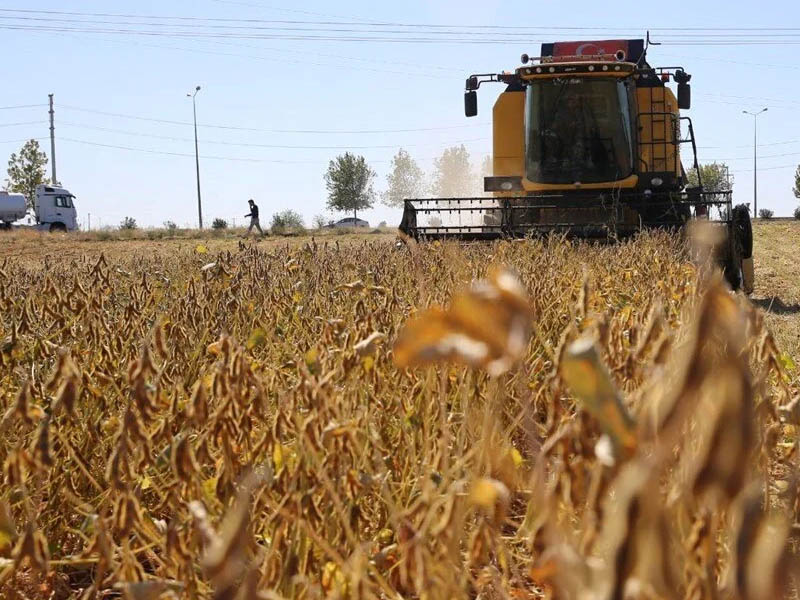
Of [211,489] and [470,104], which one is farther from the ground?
[470,104]

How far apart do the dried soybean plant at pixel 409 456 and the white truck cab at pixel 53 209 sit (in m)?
44.0

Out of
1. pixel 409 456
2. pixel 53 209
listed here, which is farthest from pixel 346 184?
pixel 409 456

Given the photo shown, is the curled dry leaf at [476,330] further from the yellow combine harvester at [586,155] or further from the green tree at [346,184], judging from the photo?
the green tree at [346,184]

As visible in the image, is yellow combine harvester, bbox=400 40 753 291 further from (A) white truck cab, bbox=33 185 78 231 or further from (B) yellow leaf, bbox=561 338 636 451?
(A) white truck cab, bbox=33 185 78 231

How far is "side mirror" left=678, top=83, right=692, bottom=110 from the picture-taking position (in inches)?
472

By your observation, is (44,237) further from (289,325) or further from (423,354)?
(423,354)

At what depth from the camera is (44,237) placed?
32.6m

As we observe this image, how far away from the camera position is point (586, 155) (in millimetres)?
12703

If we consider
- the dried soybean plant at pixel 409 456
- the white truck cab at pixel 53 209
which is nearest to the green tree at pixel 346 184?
the white truck cab at pixel 53 209

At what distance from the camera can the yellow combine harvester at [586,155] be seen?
11812 mm

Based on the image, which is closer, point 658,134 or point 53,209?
point 658,134

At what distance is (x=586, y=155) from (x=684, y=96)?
4.53 ft

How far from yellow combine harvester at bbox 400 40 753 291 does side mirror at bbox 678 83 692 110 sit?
0.01 meters

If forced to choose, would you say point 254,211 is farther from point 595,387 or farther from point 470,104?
point 595,387
